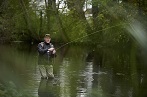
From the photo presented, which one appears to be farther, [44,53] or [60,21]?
[60,21]

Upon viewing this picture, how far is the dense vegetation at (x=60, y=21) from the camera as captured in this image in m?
36.9

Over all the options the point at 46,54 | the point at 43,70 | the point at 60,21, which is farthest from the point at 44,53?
the point at 60,21

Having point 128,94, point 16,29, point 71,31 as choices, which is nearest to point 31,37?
point 16,29

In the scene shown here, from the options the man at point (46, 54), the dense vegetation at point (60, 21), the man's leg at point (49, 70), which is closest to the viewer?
the man at point (46, 54)

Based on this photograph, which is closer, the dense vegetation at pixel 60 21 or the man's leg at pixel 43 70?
the man's leg at pixel 43 70

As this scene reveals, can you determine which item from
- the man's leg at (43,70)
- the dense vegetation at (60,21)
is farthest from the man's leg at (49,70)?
the dense vegetation at (60,21)

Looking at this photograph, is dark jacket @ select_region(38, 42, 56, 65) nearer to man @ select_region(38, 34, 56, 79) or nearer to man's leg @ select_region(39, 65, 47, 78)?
man @ select_region(38, 34, 56, 79)

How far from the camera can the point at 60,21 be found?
151 feet

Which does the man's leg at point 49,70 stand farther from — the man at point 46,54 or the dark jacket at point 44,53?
the dark jacket at point 44,53

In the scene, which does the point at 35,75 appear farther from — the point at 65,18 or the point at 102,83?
the point at 65,18

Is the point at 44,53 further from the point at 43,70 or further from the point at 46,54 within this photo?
the point at 43,70

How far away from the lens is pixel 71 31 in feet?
154

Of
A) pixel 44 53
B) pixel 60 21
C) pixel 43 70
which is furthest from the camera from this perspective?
pixel 60 21

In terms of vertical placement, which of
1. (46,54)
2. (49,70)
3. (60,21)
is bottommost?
(49,70)
